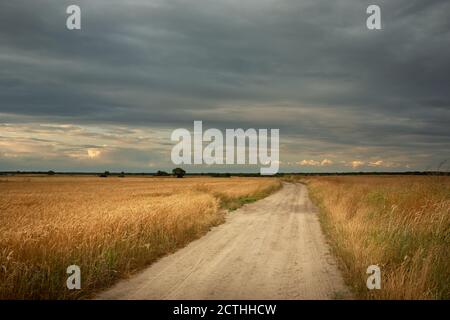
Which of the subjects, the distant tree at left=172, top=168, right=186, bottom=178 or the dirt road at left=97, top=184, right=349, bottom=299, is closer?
the dirt road at left=97, top=184, right=349, bottom=299

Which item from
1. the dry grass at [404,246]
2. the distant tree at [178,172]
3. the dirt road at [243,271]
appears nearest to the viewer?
the dry grass at [404,246]

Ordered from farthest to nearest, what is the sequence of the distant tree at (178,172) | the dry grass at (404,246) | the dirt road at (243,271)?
the distant tree at (178,172) < the dirt road at (243,271) < the dry grass at (404,246)

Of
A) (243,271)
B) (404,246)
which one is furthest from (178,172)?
(404,246)

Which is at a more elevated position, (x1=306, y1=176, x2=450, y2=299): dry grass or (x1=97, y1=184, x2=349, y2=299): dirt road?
(x1=306, y1=176, x2=450, y2=299): dry grass

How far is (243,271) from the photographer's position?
352 inches

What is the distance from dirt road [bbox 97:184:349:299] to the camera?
23.8 ft

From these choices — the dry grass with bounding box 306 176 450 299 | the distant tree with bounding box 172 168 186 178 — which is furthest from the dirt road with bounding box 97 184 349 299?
the distant tree with bounding box 172 168 186 178

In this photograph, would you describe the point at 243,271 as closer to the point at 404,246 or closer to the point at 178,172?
the point at 404,246

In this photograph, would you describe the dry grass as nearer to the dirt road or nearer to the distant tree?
the dirt road

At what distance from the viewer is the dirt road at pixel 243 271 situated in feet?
23.8

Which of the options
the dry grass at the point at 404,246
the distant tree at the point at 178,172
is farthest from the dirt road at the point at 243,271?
the distant tree at the point at 178,172

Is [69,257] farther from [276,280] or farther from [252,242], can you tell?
[252,242]

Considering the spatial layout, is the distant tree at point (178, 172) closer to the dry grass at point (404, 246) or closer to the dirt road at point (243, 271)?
the dry grass at point (404, 246)
